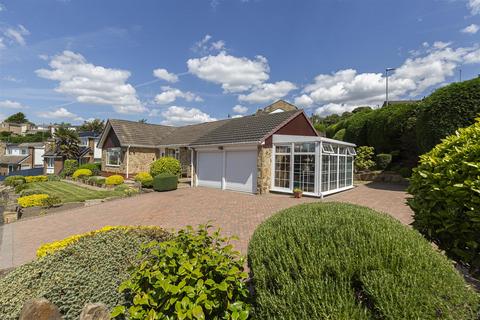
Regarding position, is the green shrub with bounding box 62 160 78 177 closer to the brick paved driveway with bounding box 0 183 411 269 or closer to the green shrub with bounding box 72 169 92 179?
the green shrub with bounding box 72 169 92 179

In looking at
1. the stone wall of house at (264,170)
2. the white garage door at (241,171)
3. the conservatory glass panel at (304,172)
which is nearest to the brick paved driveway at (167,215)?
the stone wall of house at (264,170)

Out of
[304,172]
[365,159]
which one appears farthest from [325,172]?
[365,159]

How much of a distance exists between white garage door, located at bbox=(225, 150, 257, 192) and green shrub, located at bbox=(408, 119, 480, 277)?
36.2ft

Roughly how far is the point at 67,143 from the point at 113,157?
386 inches

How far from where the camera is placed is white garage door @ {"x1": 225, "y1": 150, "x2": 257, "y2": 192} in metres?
14.6

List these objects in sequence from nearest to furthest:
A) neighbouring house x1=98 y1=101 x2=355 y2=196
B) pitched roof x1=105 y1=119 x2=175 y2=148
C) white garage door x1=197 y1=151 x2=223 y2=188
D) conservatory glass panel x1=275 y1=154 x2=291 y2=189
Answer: neighbouring house x1=98 y1=101 x2=355 y2=196, conservatory glass panel x1=275 y1=154 x2=291 y2=189, white garage door x1=197 y1=151 x2=223 y2=188, pitched roof x1=105 y1=119 x2=175 y2=148

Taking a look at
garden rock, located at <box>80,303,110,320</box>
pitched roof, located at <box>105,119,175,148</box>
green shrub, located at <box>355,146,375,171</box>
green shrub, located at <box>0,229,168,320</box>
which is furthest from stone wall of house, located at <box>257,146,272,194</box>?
pitched roof, located at <box>105,119,175,148</box>

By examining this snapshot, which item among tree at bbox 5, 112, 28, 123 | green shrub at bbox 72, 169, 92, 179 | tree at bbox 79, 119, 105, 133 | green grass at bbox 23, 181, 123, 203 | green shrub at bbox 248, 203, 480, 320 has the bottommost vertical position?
green grass at bbox 23, 181, 123, 203

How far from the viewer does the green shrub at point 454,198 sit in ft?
9.53

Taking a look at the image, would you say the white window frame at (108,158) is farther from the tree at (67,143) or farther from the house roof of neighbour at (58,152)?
the house roof of neighbour at (58,152)

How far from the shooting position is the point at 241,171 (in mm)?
15242

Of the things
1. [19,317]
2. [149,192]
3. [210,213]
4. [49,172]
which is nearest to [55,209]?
[149,192]

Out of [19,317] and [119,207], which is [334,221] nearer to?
[19,317]

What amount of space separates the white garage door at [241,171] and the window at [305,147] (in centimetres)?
263
